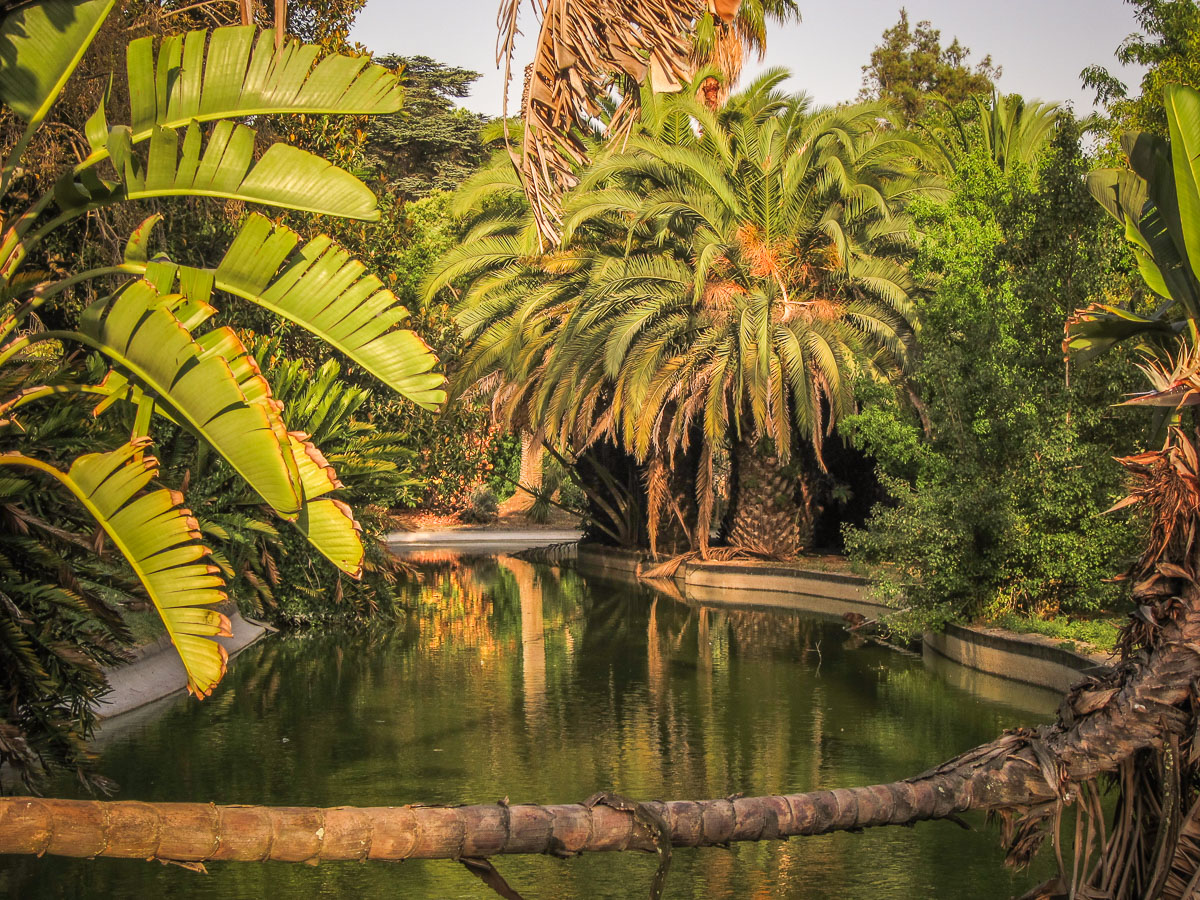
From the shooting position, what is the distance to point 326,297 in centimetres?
672

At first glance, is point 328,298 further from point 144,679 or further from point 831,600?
point 831,600

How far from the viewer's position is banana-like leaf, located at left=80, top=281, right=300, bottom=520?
18.8 ft

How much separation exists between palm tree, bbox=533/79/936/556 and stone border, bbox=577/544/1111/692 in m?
2.31

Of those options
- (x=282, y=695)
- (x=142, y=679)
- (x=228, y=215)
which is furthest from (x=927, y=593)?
(x=228, y=215)

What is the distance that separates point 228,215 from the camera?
18.3m

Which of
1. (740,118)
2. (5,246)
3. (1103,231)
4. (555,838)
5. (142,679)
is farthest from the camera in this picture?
(740,118)

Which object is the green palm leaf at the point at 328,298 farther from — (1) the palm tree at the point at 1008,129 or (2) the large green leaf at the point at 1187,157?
(1) the palm tree at the point at 1008,129

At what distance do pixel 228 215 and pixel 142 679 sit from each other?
7695 mm

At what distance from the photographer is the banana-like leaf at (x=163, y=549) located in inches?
222

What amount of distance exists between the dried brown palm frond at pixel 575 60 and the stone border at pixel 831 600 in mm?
3497

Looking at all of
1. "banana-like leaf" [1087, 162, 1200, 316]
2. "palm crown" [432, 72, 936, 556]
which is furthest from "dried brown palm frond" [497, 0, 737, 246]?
"palm crown" [432, 72, 936, 556]

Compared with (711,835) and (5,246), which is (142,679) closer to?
(5,246)

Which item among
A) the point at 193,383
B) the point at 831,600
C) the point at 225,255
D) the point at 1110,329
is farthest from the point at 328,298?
the point at 831,600

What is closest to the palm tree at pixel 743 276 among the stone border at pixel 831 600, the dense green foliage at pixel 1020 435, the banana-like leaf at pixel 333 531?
the stone border at pixel 831 600
